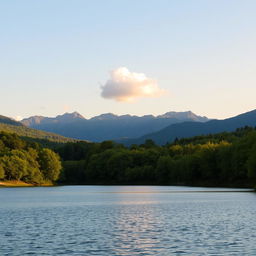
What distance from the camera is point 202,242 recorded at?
1645 inches

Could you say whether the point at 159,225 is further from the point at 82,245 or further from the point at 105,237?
the point at 82,245

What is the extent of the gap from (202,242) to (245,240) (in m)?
3.77

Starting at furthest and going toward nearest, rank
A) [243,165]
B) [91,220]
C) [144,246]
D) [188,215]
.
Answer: [243,165] → [188,215] → [91,220] → [144,246]

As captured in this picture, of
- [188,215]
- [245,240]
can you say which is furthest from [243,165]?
[245,240]

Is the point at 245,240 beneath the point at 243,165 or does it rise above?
beneath

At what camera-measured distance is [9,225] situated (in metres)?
55.9

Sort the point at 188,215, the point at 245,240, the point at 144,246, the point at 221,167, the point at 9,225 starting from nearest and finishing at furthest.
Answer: the point at 144,246
the point at 245,240
the point at 9,225
the point at 188,215
the point at 221,167

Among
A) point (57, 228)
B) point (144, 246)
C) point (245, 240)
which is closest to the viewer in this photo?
point (144, 246)

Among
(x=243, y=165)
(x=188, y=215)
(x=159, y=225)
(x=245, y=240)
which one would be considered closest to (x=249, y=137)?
(x=243, y=165)

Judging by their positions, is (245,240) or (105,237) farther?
(105,237)

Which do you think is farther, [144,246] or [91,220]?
[91,220]

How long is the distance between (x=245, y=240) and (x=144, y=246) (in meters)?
8.75

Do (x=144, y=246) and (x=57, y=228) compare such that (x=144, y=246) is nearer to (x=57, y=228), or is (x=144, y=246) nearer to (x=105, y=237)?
(x=105, y=237)

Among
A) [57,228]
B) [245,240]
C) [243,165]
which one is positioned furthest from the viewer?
[243,165]
